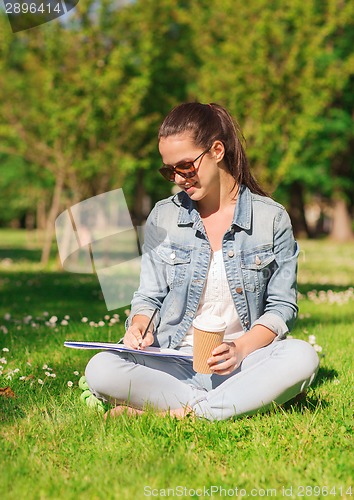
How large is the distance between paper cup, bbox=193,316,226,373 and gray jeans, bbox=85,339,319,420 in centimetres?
26

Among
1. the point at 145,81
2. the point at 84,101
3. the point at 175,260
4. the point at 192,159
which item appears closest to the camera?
the point at 192,159

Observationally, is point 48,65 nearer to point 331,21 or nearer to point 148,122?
point 148,122

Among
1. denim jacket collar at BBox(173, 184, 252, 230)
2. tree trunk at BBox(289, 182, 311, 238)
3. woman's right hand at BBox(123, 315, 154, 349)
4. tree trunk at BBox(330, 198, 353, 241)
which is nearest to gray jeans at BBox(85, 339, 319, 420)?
woman's right hand at BBox(123, 315, 154, 349)

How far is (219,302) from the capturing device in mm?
3986

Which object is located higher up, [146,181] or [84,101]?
[84,101]

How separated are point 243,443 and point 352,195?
35071mm

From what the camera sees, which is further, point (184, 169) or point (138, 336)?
point (184, 169)

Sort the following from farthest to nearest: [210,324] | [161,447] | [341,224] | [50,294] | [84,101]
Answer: [341,224] < [84,101] < [50,294] < [210,324] < [161,447]

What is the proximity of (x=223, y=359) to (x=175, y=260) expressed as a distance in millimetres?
867

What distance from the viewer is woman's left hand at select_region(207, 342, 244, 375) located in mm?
3340

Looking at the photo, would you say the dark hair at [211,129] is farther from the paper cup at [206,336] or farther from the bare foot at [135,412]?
the bare foot at [135,412]

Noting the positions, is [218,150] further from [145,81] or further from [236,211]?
[145,81]

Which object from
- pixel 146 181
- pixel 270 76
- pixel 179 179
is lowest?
pixel 146 181

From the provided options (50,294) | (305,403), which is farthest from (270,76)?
(305,403)
